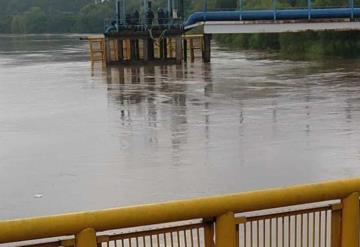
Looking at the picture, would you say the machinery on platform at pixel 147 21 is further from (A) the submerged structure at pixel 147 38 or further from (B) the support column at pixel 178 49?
(B) the support column at pixel 178 49

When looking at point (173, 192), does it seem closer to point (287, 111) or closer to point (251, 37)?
point (287, 111)

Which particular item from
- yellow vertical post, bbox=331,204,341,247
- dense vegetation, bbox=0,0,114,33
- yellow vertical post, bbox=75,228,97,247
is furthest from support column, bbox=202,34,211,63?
dense vegetation, bbox=0,0,114,33

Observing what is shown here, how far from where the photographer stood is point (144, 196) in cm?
1022

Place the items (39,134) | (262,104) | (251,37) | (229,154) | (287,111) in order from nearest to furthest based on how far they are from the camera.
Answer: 1. (229,154)
2. (39,134)
3. (287,111)
4. (262,104)
5. (251,37)

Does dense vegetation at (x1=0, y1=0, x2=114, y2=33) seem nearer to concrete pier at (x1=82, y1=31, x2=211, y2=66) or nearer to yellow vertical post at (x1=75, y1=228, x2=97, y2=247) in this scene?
concrete pier at (x1=82, y1=31, x2=211, y2=66)

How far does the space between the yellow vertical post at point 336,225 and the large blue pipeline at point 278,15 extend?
1471 inches

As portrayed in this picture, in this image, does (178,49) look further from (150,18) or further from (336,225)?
(336,225)

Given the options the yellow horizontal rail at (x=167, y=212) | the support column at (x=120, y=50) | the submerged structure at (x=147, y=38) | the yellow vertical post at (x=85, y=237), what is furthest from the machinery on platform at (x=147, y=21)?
the yellow vertical post at (x=85, y=237)

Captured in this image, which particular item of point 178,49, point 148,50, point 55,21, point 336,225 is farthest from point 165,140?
point 55,21

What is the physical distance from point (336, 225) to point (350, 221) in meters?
0.09

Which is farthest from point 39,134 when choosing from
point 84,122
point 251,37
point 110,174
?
point 251,37

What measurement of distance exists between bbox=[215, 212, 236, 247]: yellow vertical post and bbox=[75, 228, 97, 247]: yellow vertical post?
76 centimetres

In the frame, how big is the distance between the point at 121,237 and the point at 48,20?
182 m

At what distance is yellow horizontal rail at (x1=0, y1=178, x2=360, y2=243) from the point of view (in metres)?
3.43
